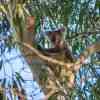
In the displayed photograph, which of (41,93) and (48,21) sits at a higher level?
(48,21)

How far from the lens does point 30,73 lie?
2572 millimetres

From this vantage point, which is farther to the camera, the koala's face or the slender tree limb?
the koala's face

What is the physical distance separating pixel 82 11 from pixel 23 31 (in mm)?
339

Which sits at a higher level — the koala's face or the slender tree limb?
the koala's face

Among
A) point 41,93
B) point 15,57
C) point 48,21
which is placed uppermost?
point 48,21

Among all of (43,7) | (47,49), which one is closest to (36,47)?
(47,49)

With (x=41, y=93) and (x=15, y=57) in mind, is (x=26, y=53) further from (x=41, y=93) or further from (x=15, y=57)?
(x=41, y=93)

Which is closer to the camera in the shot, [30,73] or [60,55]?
[60,55]

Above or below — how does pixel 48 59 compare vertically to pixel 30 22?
below

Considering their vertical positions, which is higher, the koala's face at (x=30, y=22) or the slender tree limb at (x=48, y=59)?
the koala's face at (x=30, y=22)

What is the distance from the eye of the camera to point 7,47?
2.48 metres

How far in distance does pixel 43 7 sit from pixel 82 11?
0.21 meters

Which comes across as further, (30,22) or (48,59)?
(30,22)

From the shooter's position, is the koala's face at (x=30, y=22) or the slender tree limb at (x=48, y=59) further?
the koala's face at (x=30, y=22)
